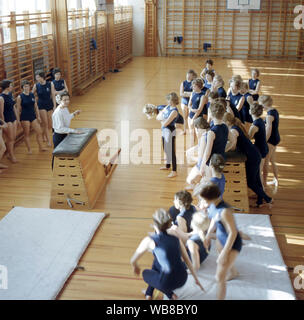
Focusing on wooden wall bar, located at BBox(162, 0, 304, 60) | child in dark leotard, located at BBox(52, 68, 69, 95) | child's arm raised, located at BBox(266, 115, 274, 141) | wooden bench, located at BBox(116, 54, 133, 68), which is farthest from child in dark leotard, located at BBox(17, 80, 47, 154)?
wooden wall bar, located at BBox(162, 0, 304, 60)

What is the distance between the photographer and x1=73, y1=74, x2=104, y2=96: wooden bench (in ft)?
38.0

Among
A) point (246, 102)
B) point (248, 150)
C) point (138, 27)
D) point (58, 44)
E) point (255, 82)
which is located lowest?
point (248, 150)

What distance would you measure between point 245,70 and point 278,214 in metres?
11.5

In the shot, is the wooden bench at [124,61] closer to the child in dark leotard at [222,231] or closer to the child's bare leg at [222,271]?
the child in dark leotard at [222,231]

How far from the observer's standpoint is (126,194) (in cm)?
574

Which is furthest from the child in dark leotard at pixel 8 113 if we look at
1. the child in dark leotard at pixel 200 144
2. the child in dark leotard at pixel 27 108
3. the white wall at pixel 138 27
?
the white wall at pixel 138 27

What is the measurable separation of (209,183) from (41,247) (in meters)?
2.13

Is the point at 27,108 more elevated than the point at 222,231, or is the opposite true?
the point at 27,108

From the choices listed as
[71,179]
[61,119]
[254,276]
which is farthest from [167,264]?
[61,119]

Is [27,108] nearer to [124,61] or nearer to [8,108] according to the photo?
[8,108]

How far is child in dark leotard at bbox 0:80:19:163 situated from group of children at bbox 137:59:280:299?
89.1 inches

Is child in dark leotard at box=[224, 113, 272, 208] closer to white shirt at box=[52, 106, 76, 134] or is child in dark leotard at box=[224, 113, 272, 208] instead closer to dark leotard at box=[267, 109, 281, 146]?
dark leotard at box=[267, 109, 281, 146]

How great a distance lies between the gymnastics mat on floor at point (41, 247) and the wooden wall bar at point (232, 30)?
619 inches

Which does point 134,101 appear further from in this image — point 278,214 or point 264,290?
point 264,290
